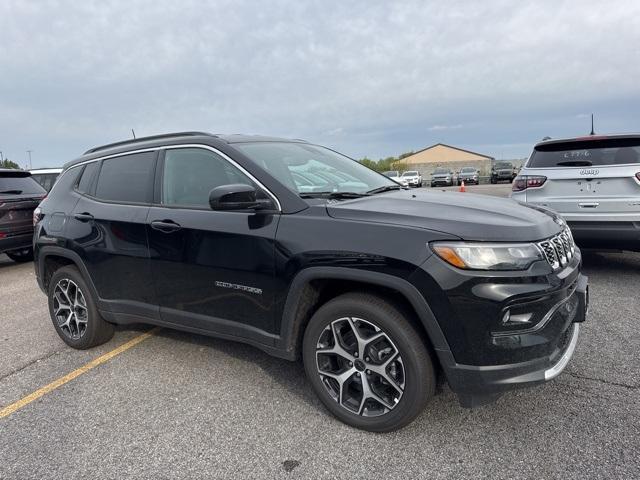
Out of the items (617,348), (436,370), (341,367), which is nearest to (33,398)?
(341,367)

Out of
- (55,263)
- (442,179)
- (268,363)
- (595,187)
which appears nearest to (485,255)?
(268,363)

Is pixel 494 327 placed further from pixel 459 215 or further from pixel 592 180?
pixel 592 180

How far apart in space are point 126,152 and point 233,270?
1666 millimetres

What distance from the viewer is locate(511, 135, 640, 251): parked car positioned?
16.3ft

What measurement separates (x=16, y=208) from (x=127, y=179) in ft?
18.2

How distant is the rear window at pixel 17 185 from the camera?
816 cm

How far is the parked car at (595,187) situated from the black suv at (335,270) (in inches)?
100

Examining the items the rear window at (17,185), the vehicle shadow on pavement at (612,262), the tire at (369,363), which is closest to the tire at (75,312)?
the tire at (369,363)

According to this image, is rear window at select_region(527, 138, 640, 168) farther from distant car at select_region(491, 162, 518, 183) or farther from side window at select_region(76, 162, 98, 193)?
distant car at select_region(491, 162, 518, 183)

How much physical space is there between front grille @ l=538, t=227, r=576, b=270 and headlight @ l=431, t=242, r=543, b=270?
17cm

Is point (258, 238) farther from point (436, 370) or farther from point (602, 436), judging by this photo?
point (602, 436)

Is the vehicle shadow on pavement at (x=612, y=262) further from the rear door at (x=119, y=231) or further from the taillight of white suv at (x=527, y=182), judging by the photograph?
the rear door at (x=119, y=231)

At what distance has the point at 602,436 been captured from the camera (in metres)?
2.50

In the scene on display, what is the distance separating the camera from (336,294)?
285 cm
